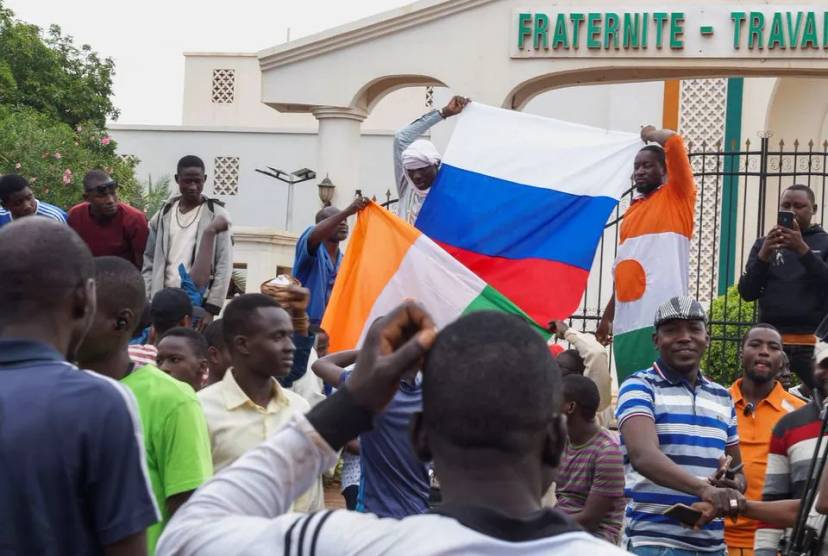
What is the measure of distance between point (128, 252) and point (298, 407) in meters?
4.65

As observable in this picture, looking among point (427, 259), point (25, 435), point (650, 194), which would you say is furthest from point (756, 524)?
point (25, 435)

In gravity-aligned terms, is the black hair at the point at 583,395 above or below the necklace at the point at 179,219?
below

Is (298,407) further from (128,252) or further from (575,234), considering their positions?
(128,252)

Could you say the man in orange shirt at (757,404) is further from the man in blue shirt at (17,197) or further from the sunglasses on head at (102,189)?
the man in blue shirt at (17,197)

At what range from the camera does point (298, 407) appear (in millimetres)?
5652

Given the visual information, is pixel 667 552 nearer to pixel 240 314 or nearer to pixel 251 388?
pixel 251 388

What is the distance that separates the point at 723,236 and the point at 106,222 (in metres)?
11.2

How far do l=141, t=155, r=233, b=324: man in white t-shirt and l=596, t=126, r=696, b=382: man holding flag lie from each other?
2.64 metres

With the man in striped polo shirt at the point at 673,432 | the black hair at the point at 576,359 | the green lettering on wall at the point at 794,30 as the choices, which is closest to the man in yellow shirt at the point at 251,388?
the man in striped polo shirt at the point at 673,432

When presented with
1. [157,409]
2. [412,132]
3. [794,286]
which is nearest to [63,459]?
[157,409]

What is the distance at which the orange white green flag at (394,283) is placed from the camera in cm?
774

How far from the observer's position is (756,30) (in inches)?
524

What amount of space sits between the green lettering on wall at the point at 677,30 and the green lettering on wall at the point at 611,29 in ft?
1.64

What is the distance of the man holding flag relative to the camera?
8984 mm
